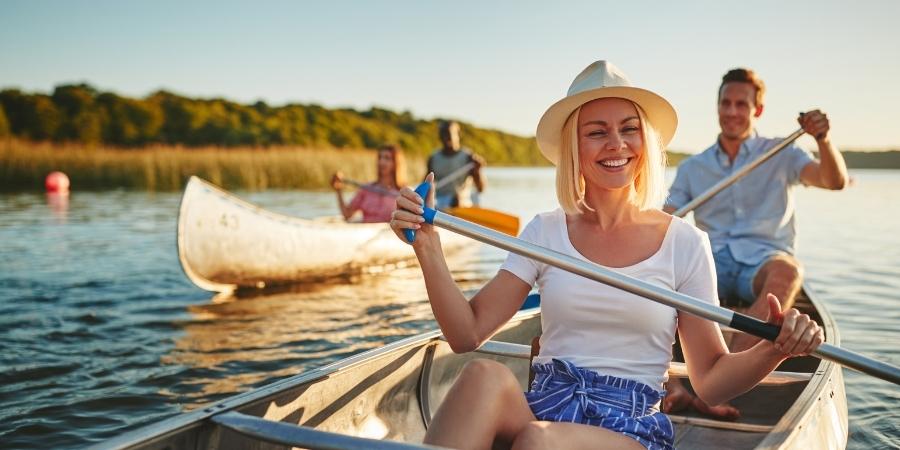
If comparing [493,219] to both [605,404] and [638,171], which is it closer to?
[638,171]

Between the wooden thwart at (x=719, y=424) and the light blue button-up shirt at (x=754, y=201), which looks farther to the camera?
the light blue button-up shirt at (x=754, y=201)

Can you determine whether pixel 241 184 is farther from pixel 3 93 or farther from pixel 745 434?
pixel 3 93

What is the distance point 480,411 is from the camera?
1.87m

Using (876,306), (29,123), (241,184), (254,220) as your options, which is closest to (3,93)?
(29,123)

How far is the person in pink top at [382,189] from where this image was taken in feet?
29.0

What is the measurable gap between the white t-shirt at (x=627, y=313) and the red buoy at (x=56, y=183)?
19.9 m

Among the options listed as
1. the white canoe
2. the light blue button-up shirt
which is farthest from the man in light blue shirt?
the white canoe

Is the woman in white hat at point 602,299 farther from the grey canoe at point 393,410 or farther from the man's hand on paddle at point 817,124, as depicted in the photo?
the man's hand on paddle at point 817,124

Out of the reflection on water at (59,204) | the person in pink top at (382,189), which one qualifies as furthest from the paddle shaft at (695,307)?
the reflection on water at (59,204)

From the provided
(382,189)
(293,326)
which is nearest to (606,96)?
(293,326)

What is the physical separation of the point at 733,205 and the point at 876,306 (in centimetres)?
365

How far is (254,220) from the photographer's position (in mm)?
7359

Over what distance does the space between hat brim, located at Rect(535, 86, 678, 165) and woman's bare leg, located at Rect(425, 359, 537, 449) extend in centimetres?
77

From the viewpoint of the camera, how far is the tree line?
39.3 metres
